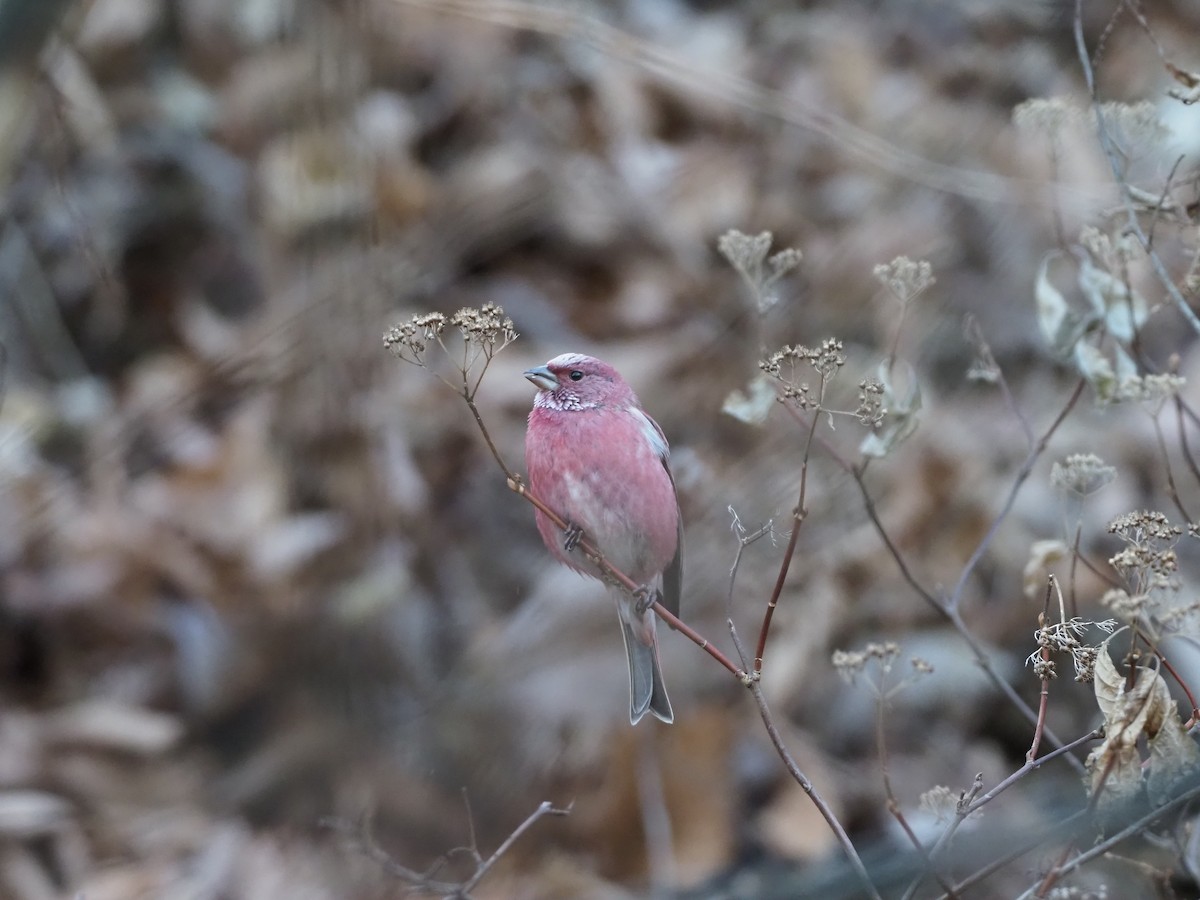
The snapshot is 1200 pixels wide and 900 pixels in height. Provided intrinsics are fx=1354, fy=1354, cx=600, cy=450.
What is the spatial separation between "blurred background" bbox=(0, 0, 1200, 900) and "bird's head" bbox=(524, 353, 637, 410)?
0.66 metres

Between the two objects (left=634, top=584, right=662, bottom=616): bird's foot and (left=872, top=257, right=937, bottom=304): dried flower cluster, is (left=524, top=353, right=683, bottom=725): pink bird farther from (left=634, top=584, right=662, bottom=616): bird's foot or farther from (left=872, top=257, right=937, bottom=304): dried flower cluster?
(left=872, top=257, right=937, bottom=304): dried flower cluster

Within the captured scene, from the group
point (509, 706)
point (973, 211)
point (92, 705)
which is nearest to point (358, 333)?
point (509, 706)

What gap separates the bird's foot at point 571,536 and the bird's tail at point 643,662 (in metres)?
0.33

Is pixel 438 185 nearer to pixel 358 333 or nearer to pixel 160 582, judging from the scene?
pixel 160 582

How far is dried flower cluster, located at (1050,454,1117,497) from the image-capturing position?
1508 millimetres

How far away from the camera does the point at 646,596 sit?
1.43m

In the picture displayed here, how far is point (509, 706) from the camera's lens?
3.80 m

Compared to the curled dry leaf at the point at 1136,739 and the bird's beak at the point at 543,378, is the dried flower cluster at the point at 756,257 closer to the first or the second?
the bird's beak at the point at 543,378

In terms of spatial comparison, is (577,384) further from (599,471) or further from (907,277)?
(907,277)

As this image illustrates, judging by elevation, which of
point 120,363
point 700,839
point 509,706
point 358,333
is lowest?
point 700,839

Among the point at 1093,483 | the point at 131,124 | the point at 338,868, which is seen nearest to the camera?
the point at 1093,483

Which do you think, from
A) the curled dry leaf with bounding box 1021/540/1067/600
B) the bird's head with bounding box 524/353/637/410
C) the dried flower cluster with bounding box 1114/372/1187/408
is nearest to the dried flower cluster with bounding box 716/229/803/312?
the bird's head with bounding box 524/353/637/410

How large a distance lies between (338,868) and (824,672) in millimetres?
1530

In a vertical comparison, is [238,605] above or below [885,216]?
below
